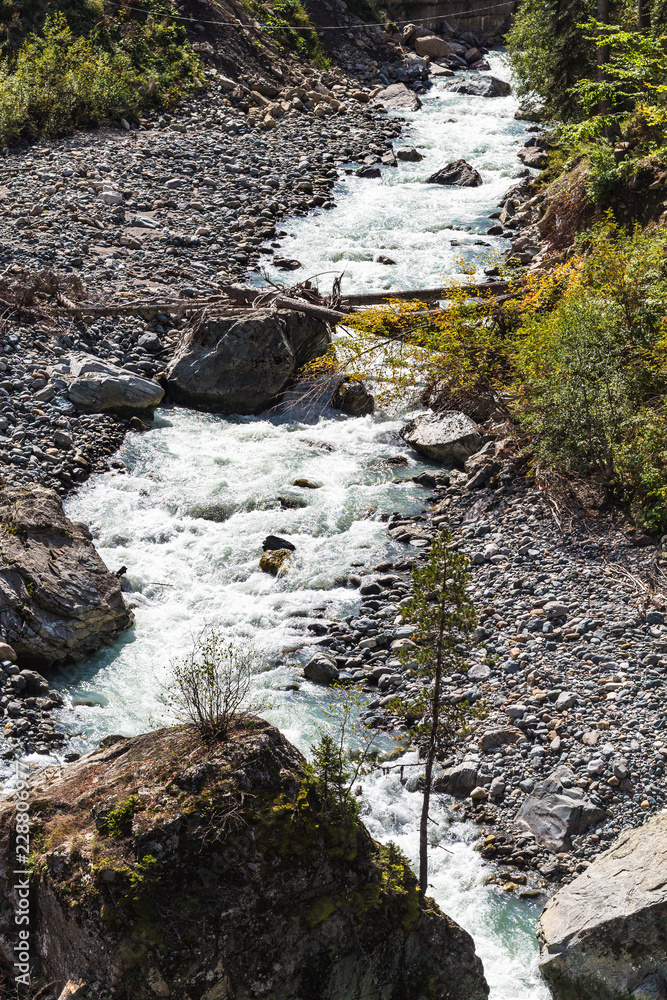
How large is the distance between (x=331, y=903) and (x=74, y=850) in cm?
148

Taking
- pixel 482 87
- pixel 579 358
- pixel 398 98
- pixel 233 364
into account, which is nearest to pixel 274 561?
pixel 579 358

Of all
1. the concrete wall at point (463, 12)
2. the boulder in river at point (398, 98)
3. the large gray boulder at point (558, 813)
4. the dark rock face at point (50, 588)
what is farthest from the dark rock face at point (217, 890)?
the concrete wall at point (463, 12)

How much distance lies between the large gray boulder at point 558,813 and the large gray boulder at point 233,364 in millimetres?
9083

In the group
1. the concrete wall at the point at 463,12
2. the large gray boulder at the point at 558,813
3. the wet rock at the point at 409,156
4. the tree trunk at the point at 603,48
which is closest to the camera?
the large gray boulder at the point at 558,813

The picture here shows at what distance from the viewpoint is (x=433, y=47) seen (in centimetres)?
3859

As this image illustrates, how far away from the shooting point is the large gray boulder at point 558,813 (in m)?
7.39

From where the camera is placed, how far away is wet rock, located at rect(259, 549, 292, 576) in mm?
11344

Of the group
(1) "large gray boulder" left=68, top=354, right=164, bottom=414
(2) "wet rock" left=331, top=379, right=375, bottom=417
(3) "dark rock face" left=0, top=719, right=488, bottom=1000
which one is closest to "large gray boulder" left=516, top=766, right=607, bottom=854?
(3) "dark rock face" left=0, top=719, right=488, bottom=1000

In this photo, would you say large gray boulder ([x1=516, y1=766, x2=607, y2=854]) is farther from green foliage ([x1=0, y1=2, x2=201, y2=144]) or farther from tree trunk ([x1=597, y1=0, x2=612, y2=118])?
green foliage ([x1=0, y1=2, x2=201, y2=144])

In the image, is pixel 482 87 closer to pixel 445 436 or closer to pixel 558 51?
pixel 558 51

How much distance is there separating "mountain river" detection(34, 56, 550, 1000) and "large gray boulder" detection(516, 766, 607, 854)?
0.55 meters

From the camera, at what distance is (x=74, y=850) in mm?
4918

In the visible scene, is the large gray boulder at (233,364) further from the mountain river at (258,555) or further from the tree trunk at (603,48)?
the tree trunk at (603,48)

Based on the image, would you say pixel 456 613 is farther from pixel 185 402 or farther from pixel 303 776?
pixel 185 402
